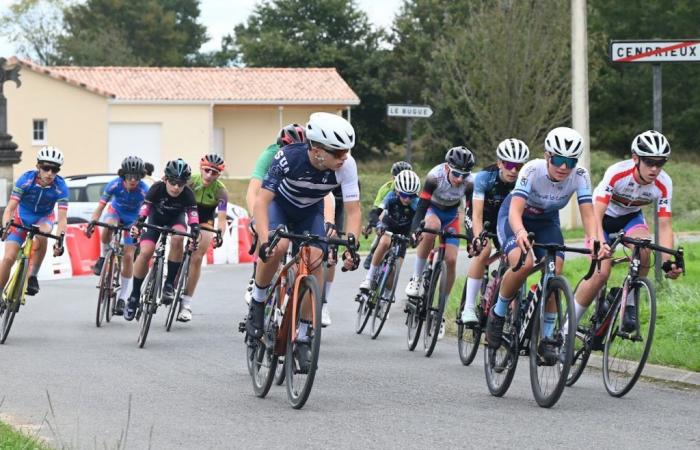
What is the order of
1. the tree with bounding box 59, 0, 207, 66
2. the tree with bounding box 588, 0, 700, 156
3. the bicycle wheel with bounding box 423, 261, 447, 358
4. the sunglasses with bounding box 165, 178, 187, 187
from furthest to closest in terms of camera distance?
the tree with bounding box 59, 0, 207, 66 → the tree with bounding box 588, 0, 700, 156 → the sunglasses with bounding box 165, 178, 187, 187 → the bicycle wheel with bounding box 423, 261, 447, 358

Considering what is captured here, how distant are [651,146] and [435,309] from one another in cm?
337

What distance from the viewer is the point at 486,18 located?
41.0 m

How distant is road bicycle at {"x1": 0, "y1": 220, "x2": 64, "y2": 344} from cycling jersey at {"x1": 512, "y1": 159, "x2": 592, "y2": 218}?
5.73 metres

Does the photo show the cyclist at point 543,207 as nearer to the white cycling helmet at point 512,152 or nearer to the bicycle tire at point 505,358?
the bicycle tire at point 505,358

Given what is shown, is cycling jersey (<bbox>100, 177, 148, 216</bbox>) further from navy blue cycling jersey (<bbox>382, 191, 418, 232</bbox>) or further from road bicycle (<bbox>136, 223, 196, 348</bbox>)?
navy blue cycling jersey (<bbox>382, 191, 418, 232</bbox>)

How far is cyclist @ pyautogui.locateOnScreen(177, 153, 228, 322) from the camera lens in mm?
15117

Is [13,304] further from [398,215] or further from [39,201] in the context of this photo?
[398,215]

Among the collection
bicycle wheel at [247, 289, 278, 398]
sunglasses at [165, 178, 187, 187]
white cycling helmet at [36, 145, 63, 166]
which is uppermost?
white cycling helmet at [36, 145, 63, 166]

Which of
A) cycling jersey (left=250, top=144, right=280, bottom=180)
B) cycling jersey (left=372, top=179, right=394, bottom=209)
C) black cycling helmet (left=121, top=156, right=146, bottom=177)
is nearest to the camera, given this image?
cycling jersey (left=250, top=144, right=280, bottom=180)

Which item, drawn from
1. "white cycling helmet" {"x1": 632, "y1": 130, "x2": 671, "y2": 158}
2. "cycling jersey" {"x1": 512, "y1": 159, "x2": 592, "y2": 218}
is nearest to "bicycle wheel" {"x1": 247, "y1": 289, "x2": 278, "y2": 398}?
"cycling jersey" {"x1": 512, "y1": 159, "x2": 592, "y2": 218}

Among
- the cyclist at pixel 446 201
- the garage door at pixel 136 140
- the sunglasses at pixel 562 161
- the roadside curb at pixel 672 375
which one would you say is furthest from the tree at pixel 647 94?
the sunglasses at pixel 562 161

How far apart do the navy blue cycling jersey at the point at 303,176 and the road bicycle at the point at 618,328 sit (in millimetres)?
1923

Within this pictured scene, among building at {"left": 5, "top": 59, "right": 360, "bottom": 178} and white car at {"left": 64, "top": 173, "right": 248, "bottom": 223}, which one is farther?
building at {"left": 5, "top": 59, "right": 360, "bottom": 178}

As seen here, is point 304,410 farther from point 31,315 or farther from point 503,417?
point 31,315
